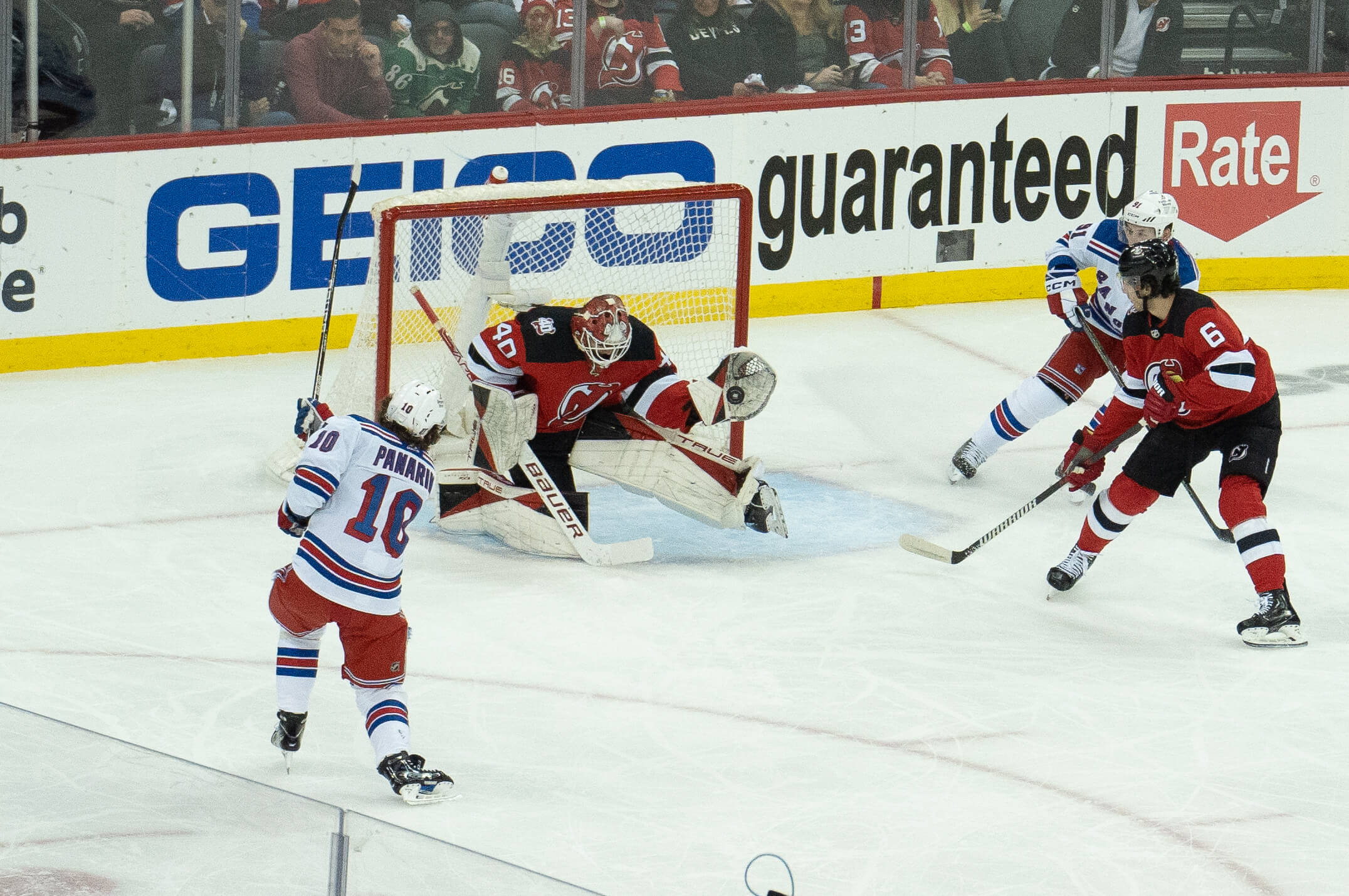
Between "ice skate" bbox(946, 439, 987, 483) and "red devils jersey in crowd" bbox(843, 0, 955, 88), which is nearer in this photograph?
"ice skate" bbox(946, 439, 987, 483)

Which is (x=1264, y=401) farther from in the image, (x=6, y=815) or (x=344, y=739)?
(x=6, y=815)

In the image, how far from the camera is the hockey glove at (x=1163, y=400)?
4773 millimetres

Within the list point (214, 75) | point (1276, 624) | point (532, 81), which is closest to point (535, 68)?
point (532, 81)

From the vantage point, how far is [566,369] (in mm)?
5266

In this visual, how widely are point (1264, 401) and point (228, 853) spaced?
3.02 meters

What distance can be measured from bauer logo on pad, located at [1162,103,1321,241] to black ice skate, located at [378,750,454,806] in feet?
19.2

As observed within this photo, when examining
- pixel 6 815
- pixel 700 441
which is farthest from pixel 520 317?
pixel 6 815

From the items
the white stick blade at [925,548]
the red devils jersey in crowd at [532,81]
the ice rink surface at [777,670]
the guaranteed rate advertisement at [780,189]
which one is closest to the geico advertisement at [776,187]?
the guaranteed rate advertisement at [780,189]

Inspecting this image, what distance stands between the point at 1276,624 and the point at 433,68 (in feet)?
12.9

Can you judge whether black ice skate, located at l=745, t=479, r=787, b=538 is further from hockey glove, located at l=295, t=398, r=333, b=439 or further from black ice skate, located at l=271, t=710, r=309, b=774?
black ice skate, located at l=271, t=710, r=309, b=774

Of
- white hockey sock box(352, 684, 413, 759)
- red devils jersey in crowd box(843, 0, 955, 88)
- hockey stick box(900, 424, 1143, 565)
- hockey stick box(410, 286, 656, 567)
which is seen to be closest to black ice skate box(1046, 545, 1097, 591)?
hockey stick box(900, 424, 1143, 565)

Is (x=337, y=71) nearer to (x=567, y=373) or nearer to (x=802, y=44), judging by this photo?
(x=802, y=44)

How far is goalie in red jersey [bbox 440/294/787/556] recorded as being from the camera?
206 inches

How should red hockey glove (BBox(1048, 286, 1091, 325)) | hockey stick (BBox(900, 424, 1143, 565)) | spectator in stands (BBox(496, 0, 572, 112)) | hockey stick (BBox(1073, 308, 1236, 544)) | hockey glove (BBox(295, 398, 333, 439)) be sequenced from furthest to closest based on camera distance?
spectator in stands (BBox(496, 0, 572, 112)) → red hockey glove (BBox(1048, 286, 1091, 325)) → hockey stick (BBox(1073, 308, 1236, 544)) → hockey stick (BBox(900, 424, 1143, 565)) → hockey glove (BBox(295, 398, 333, 439))
